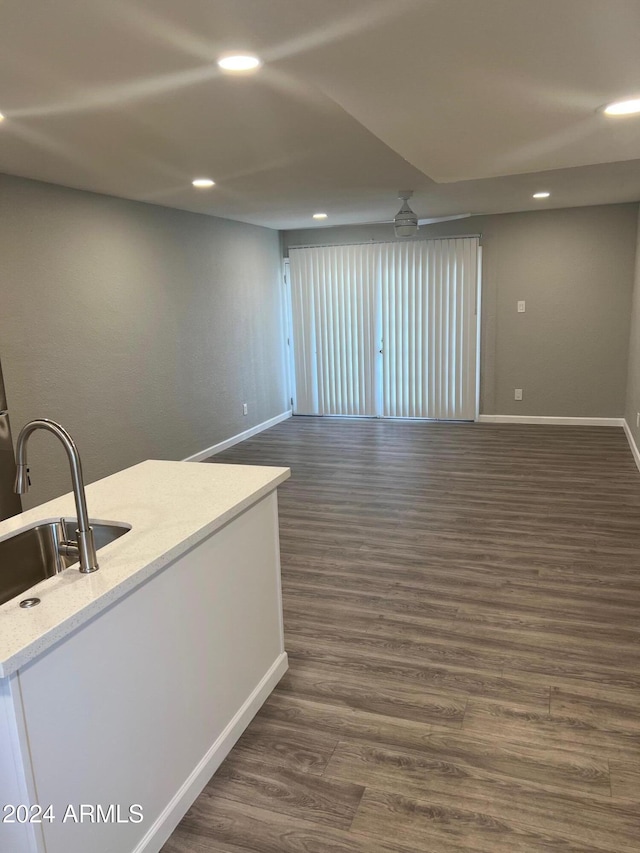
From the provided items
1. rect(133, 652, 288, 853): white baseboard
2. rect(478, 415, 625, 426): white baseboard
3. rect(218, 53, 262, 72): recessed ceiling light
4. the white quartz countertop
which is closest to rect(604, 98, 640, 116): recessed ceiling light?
rect(218, 53, 262, 72): recessed ceiling light

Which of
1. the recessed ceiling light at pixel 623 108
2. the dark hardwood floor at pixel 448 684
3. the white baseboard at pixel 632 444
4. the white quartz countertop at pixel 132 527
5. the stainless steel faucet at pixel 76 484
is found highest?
the recessed ceiling light at pixel 623 108

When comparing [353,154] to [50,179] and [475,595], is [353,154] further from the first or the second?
[475,595]

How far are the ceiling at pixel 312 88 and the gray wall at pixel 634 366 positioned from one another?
219 cm

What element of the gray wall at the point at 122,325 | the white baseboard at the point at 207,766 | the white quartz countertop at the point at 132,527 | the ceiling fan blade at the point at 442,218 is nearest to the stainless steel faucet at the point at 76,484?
the white quartz countertop at the point at 132,527

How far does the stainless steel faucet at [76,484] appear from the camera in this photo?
157 centimetres

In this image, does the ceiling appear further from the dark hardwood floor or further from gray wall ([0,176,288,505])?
the dark hardwood floor

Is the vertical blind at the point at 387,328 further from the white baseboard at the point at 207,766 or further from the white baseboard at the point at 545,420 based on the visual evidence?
the white baseboard at the point at 207,766

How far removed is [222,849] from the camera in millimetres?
1773

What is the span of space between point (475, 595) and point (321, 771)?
144 cm

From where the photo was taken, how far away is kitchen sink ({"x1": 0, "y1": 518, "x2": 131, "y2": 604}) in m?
1.90

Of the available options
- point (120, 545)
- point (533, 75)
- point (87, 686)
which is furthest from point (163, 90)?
point (87, 686)

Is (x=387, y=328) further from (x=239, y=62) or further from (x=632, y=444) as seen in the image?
(x=239, y=62)

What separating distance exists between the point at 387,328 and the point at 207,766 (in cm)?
610

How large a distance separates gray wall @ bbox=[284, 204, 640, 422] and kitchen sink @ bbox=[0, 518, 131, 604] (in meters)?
6.02
